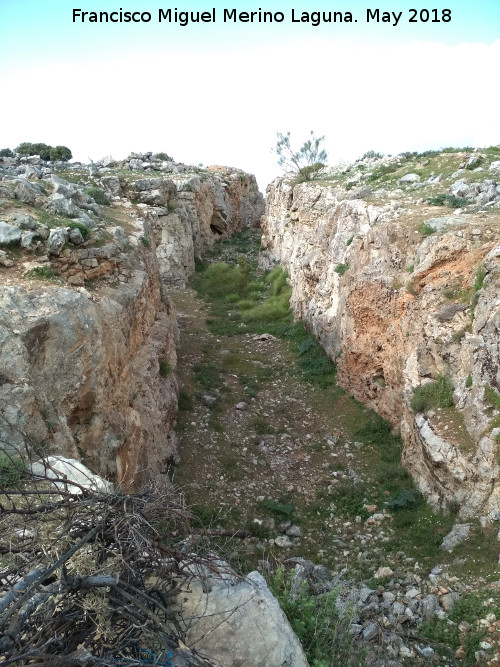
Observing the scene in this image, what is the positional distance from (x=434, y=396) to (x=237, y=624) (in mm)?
6931

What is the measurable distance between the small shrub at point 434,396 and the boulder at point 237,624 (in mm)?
6449

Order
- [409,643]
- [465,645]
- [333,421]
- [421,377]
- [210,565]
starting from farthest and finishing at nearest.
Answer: [333,421]
[421,377]
[409,643]
[465,645]
[210,565]

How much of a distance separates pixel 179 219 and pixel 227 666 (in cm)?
2082

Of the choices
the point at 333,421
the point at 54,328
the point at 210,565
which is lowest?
the point at 333,421

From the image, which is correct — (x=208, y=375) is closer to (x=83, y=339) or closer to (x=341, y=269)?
(x=341, y=269)

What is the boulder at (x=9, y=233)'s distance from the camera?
763cm

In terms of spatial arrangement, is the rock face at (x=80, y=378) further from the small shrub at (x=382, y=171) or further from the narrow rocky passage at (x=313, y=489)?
the small shrub at (x=382, y=171)

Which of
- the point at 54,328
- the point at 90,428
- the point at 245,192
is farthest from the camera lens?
the point at 245,192

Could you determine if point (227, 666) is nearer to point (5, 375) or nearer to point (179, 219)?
point (5, 375)

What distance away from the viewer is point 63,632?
8.29 feet

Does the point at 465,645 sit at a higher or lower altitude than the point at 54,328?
lower

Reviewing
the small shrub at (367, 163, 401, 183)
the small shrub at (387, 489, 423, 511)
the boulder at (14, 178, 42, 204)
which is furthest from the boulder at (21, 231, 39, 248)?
the small shrub at (367, 163, 401, 183)

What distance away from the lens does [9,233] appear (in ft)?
25.3

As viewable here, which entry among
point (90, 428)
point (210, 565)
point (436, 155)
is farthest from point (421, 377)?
point (436, 155)
